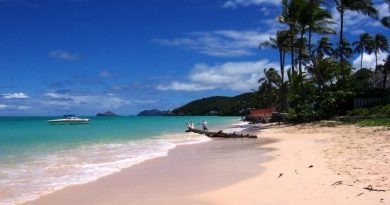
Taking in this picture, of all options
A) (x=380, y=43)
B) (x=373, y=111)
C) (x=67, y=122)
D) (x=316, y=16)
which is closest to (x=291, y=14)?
(x=316, y=16)

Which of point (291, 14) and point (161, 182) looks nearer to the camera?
point (161, 182)

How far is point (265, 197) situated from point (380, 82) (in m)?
41.2

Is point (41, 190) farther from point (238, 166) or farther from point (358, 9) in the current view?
point (358, 9)

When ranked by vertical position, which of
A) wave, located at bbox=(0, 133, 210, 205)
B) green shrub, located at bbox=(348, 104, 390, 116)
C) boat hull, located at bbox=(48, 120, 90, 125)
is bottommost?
wave, located at bbox=(0, 133, 210, 205)

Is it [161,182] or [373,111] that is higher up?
[373,111]

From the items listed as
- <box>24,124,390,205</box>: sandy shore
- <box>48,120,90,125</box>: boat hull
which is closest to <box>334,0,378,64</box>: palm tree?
<box>24,124,390,205</box>: sandy shore

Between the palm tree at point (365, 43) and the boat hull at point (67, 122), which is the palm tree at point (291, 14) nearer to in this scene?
the palm tree at point (365, 43)

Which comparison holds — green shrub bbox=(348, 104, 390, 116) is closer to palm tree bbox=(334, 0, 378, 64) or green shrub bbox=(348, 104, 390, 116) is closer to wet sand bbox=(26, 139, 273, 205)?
palm tree bbox=(334, 0, 378, 64)

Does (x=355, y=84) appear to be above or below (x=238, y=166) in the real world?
above

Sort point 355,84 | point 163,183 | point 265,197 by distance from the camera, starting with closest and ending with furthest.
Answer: point 265,197, point 163,183, point 355,84

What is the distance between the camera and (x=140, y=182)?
10.7 metres

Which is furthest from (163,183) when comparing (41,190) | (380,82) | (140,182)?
(380,82)

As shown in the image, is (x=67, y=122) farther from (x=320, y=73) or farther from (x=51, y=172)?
(x=51, y=172)

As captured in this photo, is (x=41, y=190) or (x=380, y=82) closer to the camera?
(x=41, y=190)
